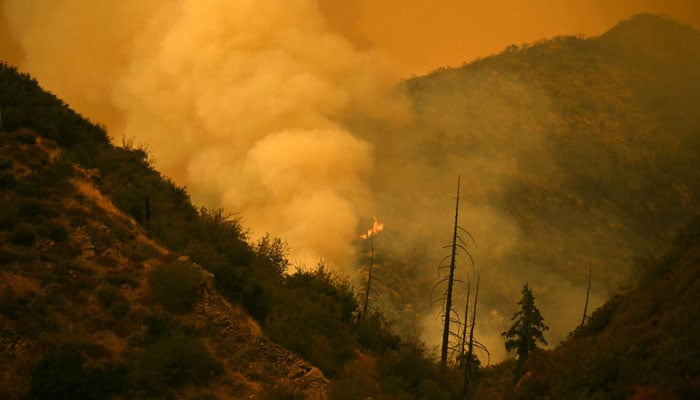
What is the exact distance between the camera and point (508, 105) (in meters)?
87.6

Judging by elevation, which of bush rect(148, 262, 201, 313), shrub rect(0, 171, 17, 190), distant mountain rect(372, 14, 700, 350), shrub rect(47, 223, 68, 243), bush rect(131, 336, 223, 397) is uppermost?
distant mountain rect(372, 14, 700, 350)

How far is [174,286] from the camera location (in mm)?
12258

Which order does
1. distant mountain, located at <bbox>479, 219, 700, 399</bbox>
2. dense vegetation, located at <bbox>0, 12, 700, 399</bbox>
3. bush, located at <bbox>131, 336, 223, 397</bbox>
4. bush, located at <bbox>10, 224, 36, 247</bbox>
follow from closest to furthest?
bush, located at <bbox>131, 336, 223, 397</bbox> < dense vegetation, located at <bbox>0, 12, 700, 399</bbox> < distant mountain, located at <bbox>479, 219, 700, 399</bbox> < bush, located at <bbox>10, 224, 36, 247</bbox>

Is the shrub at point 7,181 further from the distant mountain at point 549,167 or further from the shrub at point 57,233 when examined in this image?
the distant mountain at point 549,167

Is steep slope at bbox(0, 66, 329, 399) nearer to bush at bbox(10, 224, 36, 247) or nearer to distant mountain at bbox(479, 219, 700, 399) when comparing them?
bush at bbox(10, 224, 36, 247)

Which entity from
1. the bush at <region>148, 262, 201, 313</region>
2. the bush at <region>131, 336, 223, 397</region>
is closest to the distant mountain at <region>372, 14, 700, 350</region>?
the bush at <region>148, 262, 201, 313</region>

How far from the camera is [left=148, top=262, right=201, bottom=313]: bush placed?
12000mm

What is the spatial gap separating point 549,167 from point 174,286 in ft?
231

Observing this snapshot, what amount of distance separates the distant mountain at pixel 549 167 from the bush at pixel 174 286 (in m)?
39.6

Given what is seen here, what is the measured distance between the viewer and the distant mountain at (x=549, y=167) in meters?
57.1

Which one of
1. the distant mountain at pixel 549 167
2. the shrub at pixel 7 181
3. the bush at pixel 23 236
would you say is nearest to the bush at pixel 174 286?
the bush at pixel 23 236

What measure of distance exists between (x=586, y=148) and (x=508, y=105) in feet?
51.2

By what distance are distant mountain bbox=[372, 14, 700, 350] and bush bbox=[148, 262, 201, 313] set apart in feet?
130

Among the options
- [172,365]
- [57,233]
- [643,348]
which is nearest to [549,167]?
[643,348]
